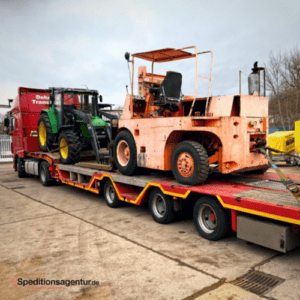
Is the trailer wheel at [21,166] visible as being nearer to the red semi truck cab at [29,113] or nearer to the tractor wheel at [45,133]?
the red semi truck cab at [29,113]

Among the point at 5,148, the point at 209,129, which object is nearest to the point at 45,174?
the point at 209,129

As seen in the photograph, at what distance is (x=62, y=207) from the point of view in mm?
7586

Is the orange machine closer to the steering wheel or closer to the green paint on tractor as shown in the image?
the steering wheel

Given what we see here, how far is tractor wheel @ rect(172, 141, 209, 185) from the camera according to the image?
516 centimetres

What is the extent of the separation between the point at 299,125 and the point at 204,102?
29.0 ft

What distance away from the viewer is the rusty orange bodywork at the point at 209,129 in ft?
16.8

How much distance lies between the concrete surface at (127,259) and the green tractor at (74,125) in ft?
8.53

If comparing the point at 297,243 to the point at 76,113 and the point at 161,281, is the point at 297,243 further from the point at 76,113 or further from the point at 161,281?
the point at 76,113

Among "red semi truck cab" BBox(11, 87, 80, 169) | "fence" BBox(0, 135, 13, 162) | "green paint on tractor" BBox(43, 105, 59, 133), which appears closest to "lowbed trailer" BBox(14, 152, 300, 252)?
"green paint on tractor" BBox(43, 105, 59, 133)

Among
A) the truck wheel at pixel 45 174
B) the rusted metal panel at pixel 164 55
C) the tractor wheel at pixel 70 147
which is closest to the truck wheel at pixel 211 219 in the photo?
the rusted metal panel at pixel 164 55

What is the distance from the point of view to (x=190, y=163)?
5.31 metres

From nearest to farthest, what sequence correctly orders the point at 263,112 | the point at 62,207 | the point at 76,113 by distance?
the point at 263,112 → the point at 62,207 → the point at 76,113

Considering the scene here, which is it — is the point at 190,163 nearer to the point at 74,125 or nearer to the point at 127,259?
the point at 127,259

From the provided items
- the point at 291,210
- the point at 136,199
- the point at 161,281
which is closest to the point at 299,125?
the point at 136,199
